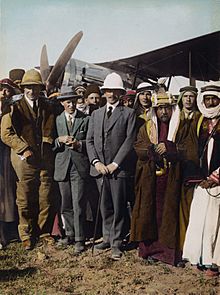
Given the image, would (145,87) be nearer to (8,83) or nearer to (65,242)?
(8,83)

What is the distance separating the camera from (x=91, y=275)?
431 centimetres

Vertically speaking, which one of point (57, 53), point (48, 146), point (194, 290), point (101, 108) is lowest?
point (194, 290)

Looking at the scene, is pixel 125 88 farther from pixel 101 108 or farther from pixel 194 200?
pixel 194 200

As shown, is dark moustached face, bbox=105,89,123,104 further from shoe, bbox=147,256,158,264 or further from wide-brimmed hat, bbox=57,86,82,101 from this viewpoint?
shoe, bbox=147,256,158,264

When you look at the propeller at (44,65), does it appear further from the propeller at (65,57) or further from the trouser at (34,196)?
the trouser at (34,196)

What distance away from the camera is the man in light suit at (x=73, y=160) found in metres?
4.41

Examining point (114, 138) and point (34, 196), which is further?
point (34, 196)

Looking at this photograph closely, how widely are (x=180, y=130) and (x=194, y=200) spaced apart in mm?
569

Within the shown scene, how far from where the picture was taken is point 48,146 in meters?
4.48

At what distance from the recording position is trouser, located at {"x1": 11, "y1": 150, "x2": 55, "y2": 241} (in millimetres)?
4492

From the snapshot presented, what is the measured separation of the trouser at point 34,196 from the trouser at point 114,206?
46 cm

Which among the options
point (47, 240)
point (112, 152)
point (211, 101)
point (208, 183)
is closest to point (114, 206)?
point (112, 152)

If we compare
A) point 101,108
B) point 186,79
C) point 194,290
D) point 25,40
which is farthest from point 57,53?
point 194,290

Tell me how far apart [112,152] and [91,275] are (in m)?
1.02
